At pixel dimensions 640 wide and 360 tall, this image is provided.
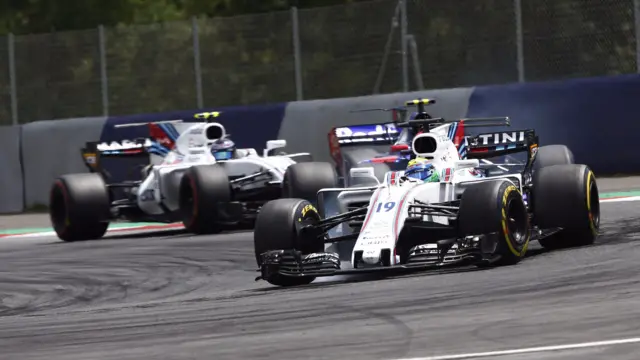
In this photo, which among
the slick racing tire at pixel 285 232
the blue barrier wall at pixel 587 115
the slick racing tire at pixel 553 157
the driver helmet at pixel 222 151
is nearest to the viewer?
the slick racing tire at pixel 285 232

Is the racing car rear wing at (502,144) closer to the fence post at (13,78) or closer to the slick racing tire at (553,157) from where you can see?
the slick racing tire at (553,157)

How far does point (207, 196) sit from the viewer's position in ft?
Answer: 55.1

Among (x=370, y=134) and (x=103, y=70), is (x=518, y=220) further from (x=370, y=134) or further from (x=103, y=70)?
(x=103, y=70)

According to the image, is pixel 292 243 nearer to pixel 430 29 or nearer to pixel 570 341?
pixel 570 341

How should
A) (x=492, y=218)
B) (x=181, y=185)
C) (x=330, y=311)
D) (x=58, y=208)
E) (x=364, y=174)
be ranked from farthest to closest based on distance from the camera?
(x=58, y=208), (x=181, y=185), (x=364, y=174), (x=492, y=218), (x=330, y=311)

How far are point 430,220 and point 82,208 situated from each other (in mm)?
7779

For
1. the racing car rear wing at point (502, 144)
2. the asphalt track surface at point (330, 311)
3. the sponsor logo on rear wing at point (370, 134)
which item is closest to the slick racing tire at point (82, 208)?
the sponsor logo on rear wing at point (370, 134)

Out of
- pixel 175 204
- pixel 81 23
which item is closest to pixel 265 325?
pixel 175 204

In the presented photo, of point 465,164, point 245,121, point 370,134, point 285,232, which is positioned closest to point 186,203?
point 370,134

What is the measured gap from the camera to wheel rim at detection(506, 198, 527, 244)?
431 inches

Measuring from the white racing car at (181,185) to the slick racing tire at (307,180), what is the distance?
0.05 metres

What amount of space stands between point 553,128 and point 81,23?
1681 cm

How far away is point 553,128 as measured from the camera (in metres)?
18.9

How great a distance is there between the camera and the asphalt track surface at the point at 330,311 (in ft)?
24.7
